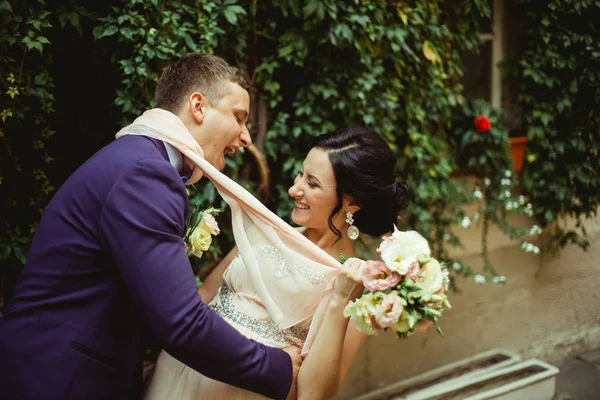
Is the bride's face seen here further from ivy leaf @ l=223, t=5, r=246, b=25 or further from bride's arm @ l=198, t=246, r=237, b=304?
ivy leaf @ l=223, t=5, r=246, b=25

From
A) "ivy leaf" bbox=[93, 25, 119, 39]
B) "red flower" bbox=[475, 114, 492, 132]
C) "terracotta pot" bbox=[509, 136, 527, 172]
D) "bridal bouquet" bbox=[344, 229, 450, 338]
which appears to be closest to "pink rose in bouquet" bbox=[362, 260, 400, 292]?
"bridal bouquet" bbox=[344, 229, 450, 338]

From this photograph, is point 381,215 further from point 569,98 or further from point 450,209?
point 569,98

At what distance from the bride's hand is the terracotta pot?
3502 millimetres

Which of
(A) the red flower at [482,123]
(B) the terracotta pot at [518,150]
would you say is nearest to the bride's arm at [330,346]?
(A) the red flower at [482,123]

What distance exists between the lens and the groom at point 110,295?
1.55 m

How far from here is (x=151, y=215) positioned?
1552 mm

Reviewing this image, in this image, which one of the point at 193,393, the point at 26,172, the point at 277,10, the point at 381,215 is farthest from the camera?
the point at 277,10

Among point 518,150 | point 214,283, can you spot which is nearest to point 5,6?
point 214,283

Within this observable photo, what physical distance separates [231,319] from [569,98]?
165 inches

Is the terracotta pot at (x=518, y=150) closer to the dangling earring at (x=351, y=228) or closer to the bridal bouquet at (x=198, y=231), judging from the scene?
the dangling earring at (x=351, y=228)

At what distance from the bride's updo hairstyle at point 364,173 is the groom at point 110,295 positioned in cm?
91

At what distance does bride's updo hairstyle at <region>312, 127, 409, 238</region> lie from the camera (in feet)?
7.92

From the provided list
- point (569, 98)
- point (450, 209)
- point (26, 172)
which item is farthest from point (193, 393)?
point (569, 98)

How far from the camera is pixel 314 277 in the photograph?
6.97 ft
